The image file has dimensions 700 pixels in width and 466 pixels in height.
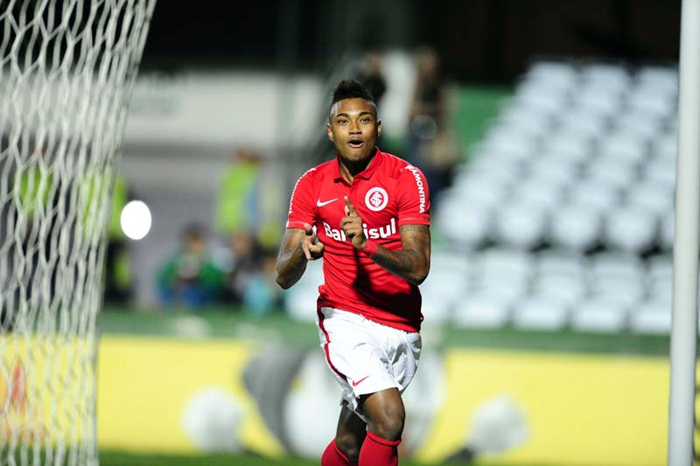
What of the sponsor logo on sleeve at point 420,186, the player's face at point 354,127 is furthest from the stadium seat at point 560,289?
the player's face at point 354,127

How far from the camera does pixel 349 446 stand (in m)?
4.50

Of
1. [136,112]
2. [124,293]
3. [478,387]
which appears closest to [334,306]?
[478,387]

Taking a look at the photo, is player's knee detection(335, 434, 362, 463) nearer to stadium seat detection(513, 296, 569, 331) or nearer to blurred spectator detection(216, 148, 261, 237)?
stadium seat detection(513, 296, 569, 331)

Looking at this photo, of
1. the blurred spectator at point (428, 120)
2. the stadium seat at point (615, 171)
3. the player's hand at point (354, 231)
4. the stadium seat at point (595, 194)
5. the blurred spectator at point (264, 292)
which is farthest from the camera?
the stadium seat at point (615, 171)

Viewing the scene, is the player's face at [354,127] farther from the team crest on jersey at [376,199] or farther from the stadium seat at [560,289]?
the stadium seat at [560,289]

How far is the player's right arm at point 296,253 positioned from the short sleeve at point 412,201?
1.25ft

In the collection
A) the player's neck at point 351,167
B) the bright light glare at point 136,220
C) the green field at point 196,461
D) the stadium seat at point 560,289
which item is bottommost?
the green field at point 196,461

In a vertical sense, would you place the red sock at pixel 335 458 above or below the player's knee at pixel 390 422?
below

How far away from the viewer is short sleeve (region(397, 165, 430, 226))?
4121 millimetres

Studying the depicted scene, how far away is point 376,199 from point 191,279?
5.95 m

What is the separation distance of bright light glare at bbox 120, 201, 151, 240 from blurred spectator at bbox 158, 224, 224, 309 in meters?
1.94

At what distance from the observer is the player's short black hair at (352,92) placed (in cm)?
405

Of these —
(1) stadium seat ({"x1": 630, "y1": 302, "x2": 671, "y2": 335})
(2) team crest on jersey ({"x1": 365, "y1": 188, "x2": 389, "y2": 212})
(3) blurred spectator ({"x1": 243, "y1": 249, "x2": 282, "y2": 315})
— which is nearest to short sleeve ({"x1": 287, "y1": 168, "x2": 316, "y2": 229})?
(2) team crest on jersey ({"x1": 365, "y1": 188, "x2": 389, "y2": 212})

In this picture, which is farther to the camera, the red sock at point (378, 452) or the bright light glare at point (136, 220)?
the bright light glare at point (136, 220)
